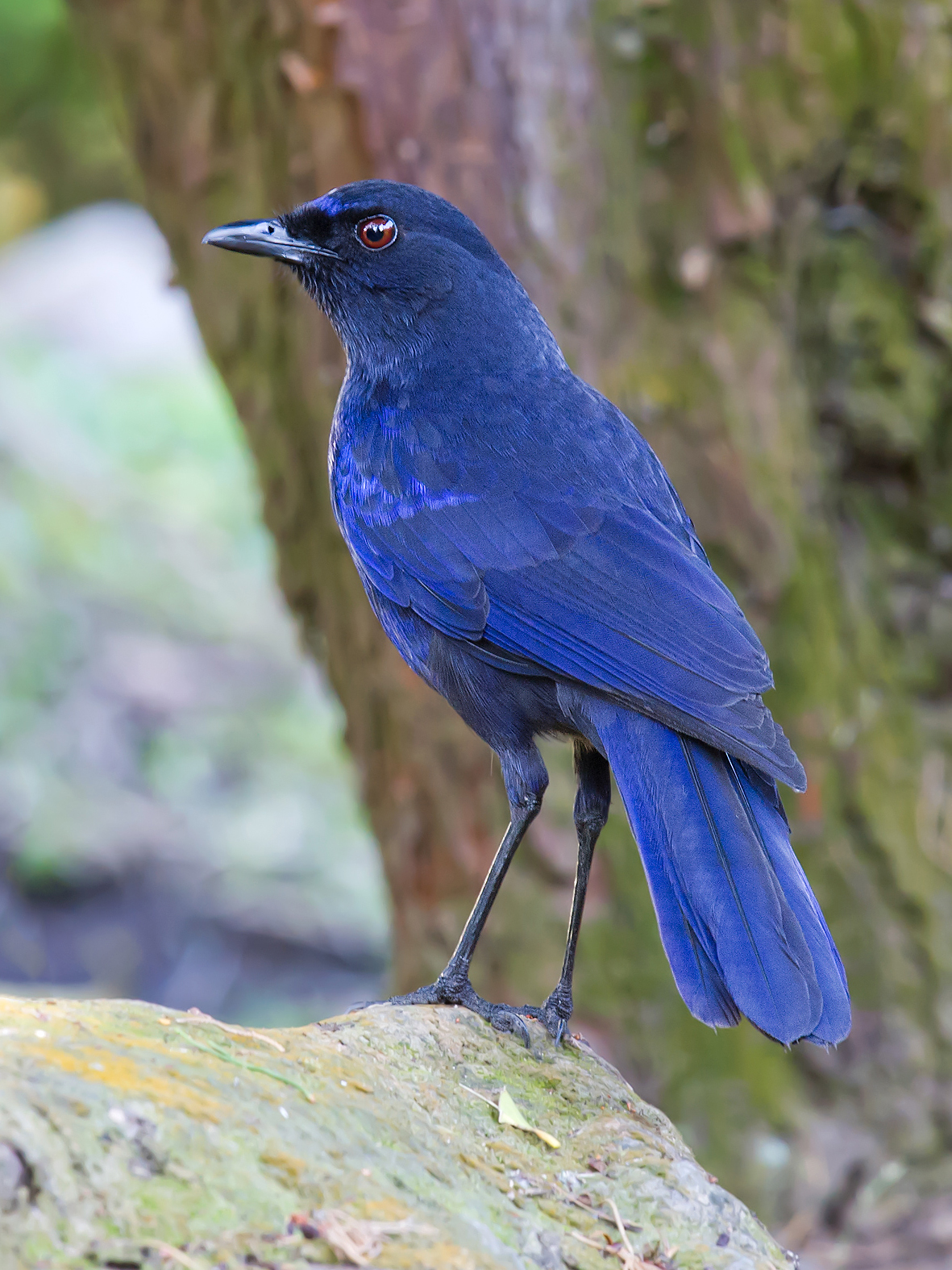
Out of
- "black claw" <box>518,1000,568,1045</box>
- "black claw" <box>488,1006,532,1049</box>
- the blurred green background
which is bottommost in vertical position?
the blurred green background

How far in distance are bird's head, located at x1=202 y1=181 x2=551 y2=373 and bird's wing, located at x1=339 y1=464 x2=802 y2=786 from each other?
0.57 metres

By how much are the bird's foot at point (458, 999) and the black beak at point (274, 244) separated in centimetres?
195

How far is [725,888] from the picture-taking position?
2662 mm

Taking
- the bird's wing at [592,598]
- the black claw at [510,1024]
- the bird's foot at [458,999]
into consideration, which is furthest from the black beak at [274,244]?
the black claw at [510,1024]

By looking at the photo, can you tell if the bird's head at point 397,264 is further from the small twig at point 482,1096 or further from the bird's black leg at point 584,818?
the small twig at point 482,1096

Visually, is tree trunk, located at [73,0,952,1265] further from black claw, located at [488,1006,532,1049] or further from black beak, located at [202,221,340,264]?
black claw, located at [488,1006,532,1049]

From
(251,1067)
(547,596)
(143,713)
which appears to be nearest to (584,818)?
(547,596)

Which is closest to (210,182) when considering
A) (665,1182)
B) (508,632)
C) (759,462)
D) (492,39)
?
(492,39)

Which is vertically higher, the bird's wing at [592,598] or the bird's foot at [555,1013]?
the bird's wing at [592,598]

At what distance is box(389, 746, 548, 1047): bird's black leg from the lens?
3.09 meters

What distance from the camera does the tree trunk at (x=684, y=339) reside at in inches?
182

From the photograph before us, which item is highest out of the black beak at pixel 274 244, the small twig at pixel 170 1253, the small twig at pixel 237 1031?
the black beak at pixel 274 244

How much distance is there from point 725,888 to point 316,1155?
3.18 ft

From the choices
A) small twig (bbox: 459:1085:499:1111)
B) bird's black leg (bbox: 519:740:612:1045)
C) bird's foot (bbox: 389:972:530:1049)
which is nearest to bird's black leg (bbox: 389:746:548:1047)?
bird's foot (bbox: 389:972:530:1049)
